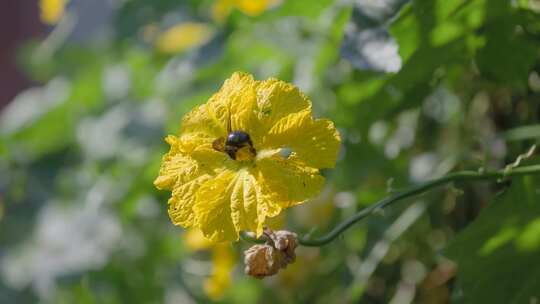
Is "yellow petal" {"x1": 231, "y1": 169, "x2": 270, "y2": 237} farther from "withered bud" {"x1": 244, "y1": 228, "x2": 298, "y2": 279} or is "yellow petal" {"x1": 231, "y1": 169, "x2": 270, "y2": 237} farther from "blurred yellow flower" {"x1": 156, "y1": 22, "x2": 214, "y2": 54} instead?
"blurred yellow flower" {"x1": 156, "y1": 22, "x2": 214, "y2": 54}

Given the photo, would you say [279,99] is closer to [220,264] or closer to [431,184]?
[431,184]

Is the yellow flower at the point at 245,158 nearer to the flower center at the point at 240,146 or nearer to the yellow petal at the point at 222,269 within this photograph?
the flower center at the point at 240,146

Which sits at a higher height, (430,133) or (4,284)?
(430,133)

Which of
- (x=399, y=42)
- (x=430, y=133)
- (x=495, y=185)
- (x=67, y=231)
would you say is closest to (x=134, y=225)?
(x=67, y=231)

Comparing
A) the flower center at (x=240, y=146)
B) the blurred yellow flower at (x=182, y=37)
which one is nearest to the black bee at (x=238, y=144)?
the flower center at (x=240, y=146)

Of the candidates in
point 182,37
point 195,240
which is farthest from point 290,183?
point 182,37

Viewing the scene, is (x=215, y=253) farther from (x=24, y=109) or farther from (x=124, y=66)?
(x=24, y=109)
